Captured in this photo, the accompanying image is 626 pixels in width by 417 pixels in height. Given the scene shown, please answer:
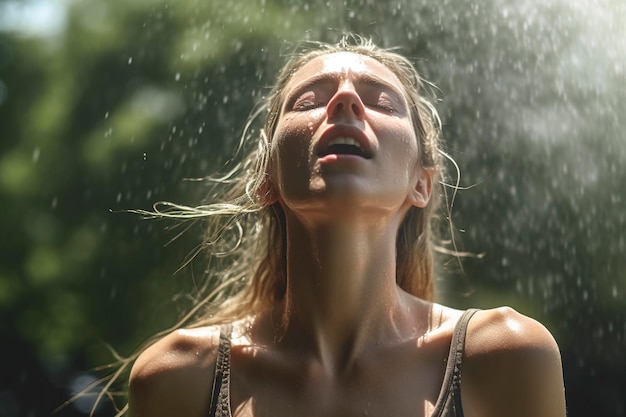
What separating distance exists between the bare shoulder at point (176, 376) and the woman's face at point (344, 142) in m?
0.51

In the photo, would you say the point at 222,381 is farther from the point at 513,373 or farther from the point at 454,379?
the point at 513,373

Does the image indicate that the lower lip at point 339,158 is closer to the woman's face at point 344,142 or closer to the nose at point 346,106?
the woman's face at point 344,142

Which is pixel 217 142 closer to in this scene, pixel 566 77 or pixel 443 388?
pixel 566 77

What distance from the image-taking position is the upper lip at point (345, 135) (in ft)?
8.37

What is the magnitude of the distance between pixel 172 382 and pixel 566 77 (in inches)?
155

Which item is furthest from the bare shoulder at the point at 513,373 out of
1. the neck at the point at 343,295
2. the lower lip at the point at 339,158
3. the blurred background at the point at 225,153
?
the blurred background at the point at 225,153

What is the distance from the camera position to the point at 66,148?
8109mm

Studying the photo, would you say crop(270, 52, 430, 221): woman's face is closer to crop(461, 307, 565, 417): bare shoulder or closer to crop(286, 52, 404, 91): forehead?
crop(286, 52, 404, 91): forehead

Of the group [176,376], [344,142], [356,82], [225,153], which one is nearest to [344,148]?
[344,142]

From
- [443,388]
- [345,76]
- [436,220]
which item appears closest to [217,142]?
[436,220]

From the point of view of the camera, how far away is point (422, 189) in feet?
9.59

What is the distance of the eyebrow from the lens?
277 cm

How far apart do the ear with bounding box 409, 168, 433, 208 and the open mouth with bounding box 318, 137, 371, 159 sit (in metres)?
0.37

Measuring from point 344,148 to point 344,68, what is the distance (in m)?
0.34
